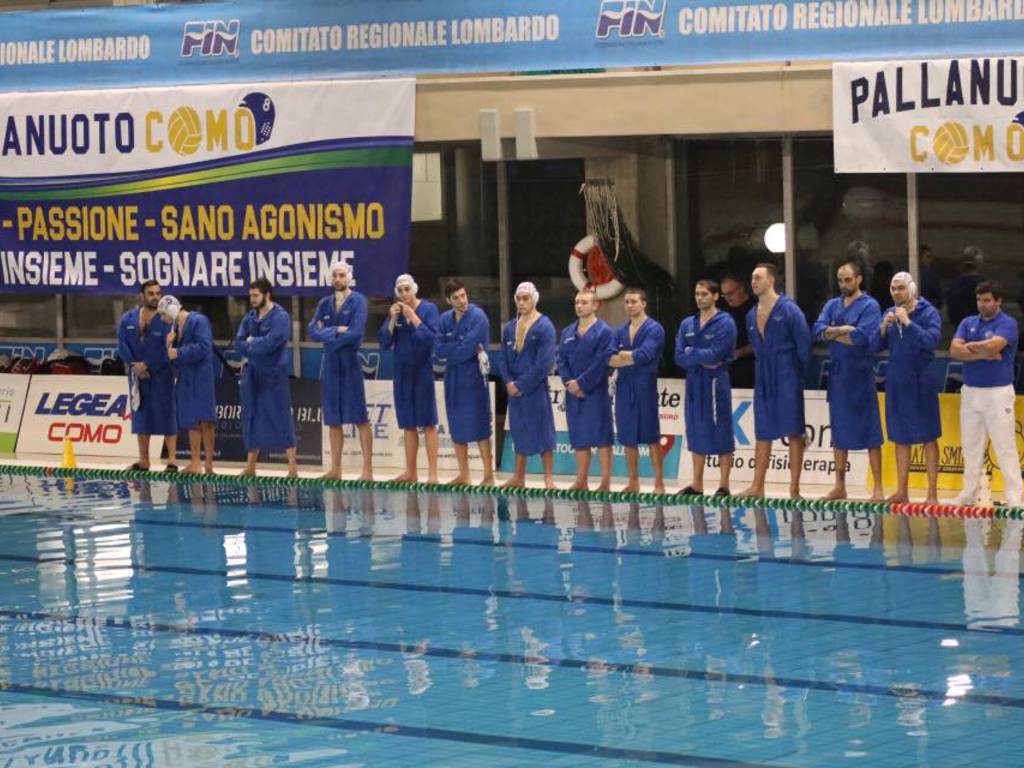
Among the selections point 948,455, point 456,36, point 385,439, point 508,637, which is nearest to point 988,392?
point 948,455

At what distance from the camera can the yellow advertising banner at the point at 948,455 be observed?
15.0m

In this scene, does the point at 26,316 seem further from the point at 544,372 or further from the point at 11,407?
the point at 544,372

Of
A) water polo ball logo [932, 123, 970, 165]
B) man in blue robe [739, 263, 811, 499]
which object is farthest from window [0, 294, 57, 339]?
water polo ball logo [932, 123, 970, 165]

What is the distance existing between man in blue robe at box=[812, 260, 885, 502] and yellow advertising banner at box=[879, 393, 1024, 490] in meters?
0.54

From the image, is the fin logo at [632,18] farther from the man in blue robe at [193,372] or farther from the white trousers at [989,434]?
the man in blue robe at [193,372]

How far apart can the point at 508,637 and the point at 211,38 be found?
31.7 ft

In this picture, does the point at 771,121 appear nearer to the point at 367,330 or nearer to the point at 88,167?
the point at 367,330

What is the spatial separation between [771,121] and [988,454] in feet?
9.99

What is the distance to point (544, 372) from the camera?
15688mm

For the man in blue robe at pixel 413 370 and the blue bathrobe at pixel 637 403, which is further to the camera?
the man in blue robe at pixel 413 370

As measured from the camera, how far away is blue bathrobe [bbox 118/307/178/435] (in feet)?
56.9

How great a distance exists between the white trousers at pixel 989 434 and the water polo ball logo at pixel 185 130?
7636 millimetres

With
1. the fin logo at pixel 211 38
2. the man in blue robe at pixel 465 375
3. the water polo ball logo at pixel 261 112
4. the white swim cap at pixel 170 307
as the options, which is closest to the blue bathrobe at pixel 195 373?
the white swim cap at pixel 170 307

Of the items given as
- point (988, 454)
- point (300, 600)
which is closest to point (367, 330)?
point (988, 454)
